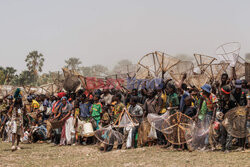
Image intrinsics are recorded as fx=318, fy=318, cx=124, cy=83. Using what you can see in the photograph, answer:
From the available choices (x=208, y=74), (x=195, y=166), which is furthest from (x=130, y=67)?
(x=195, y=166)

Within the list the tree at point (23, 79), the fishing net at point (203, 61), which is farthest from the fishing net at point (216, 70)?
the tree at point (23, 79)

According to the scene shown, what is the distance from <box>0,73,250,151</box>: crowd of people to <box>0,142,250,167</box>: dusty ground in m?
0.55

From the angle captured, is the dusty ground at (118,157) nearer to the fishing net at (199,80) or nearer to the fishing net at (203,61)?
the fishing net at (199,80)

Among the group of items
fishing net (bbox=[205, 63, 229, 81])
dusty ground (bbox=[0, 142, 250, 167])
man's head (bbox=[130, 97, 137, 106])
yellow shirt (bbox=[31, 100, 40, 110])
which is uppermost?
fishing net (bbox=[205, 63, 229, 81])

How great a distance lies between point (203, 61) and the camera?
14.2m

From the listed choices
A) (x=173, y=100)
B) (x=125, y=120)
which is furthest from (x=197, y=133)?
(x=125, y=120)

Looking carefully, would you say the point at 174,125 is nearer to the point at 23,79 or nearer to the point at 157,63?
the point at 157,63

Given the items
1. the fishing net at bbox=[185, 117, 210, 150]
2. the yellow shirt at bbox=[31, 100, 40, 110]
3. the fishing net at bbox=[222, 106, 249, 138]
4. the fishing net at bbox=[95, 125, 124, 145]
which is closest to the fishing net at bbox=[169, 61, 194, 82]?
the fishing net at bbox=[95, 125, 124, 145]

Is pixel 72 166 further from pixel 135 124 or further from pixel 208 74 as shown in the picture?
pixel 208 74

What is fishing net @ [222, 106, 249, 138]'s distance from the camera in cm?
808

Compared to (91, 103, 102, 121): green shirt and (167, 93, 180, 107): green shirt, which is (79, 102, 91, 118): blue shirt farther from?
(167, 93, 180, 107): green shirt

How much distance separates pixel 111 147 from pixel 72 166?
250cm

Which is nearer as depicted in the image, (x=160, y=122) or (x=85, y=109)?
(x=160, y=122)

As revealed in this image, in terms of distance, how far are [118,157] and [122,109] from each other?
82.1 inches
